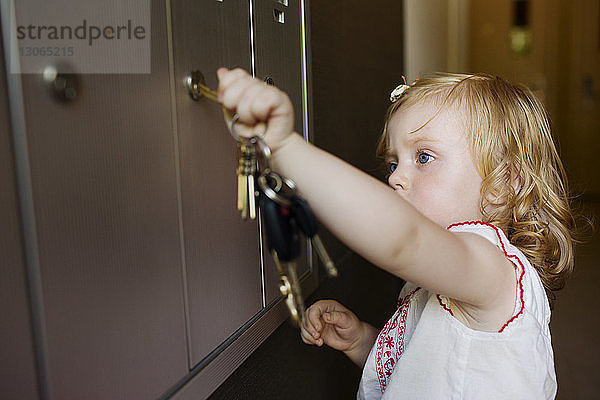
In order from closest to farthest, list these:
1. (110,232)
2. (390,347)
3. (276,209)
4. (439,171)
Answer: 1. (276,209)
2. (110,232)
3. (439,171)
4. (390,347)

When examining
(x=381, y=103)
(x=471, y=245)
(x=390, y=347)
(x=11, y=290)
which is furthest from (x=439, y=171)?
(x=381, y=103)

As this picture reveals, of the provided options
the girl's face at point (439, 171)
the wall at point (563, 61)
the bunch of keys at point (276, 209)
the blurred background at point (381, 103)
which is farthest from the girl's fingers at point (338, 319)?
the wall at point (563, 61)

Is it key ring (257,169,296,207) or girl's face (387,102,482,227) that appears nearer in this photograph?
key ring (257,169,296,207)

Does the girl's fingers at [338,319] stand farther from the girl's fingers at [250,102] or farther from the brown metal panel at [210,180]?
the girl's fingers at [250,102]

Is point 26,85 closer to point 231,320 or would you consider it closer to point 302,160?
point 302,160

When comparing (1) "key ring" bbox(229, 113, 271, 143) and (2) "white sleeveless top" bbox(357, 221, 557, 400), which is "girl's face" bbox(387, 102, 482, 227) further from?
(1) "key ring" bbox(229, 113, 271, 143)

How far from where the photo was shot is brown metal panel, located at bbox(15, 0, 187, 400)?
1.49 feet

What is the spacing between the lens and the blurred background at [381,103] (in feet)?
3.87

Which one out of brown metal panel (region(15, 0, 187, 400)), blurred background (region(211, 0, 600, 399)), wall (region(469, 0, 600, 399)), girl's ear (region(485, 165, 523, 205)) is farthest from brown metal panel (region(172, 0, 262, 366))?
wall (region(469, 0, 600, 399))

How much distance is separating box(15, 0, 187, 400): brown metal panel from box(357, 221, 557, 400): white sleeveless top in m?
0.32

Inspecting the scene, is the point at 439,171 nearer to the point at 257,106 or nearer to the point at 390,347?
the point at 390,347

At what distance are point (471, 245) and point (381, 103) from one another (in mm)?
1421

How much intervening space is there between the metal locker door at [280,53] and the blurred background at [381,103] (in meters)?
0.12

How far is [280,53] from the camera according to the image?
0.95m
